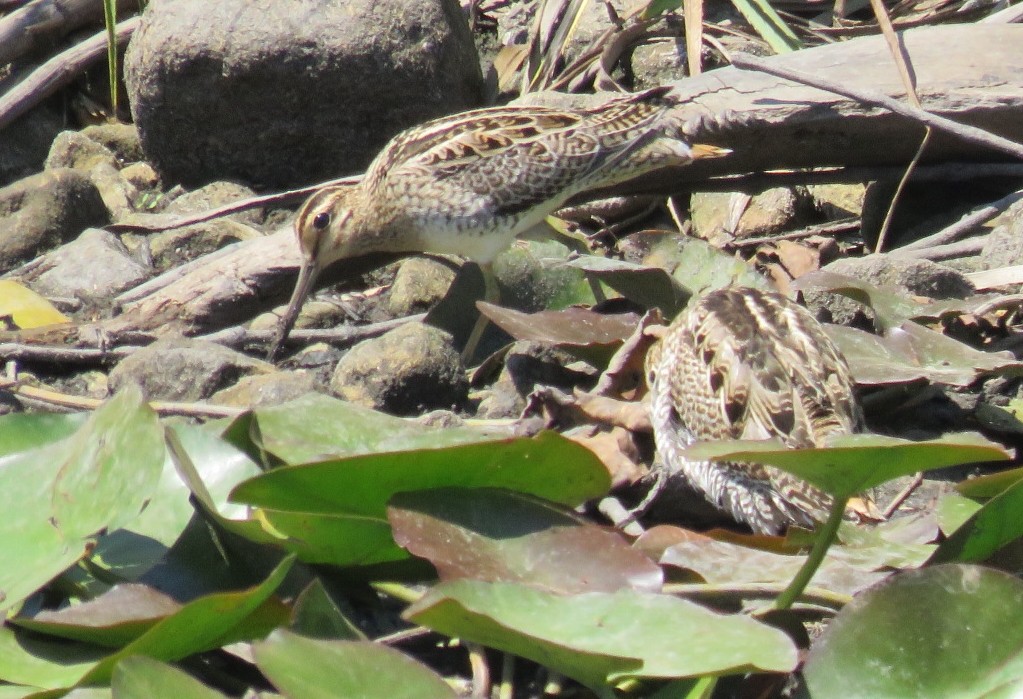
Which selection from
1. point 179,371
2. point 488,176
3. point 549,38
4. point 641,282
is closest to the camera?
point 179,371

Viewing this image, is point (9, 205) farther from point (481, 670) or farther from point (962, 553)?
point (962, 553)

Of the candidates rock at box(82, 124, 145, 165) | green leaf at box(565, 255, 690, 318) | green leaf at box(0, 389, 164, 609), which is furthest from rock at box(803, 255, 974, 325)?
rock at box(82, 124, 145, 165)

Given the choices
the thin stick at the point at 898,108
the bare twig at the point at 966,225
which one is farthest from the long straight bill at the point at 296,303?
the bare twig at the point at 966,225

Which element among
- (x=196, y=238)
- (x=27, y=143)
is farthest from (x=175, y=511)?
(x=27, y=143)

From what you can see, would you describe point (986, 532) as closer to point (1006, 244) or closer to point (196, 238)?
point (1006, 244)

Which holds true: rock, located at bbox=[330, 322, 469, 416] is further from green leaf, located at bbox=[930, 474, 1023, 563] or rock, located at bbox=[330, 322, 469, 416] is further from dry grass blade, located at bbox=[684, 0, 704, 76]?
dry grass blade, located at bbox=[684, 0, 704, 76]

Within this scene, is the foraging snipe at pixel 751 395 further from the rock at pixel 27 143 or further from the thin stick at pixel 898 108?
the rock at pixel 27 143
